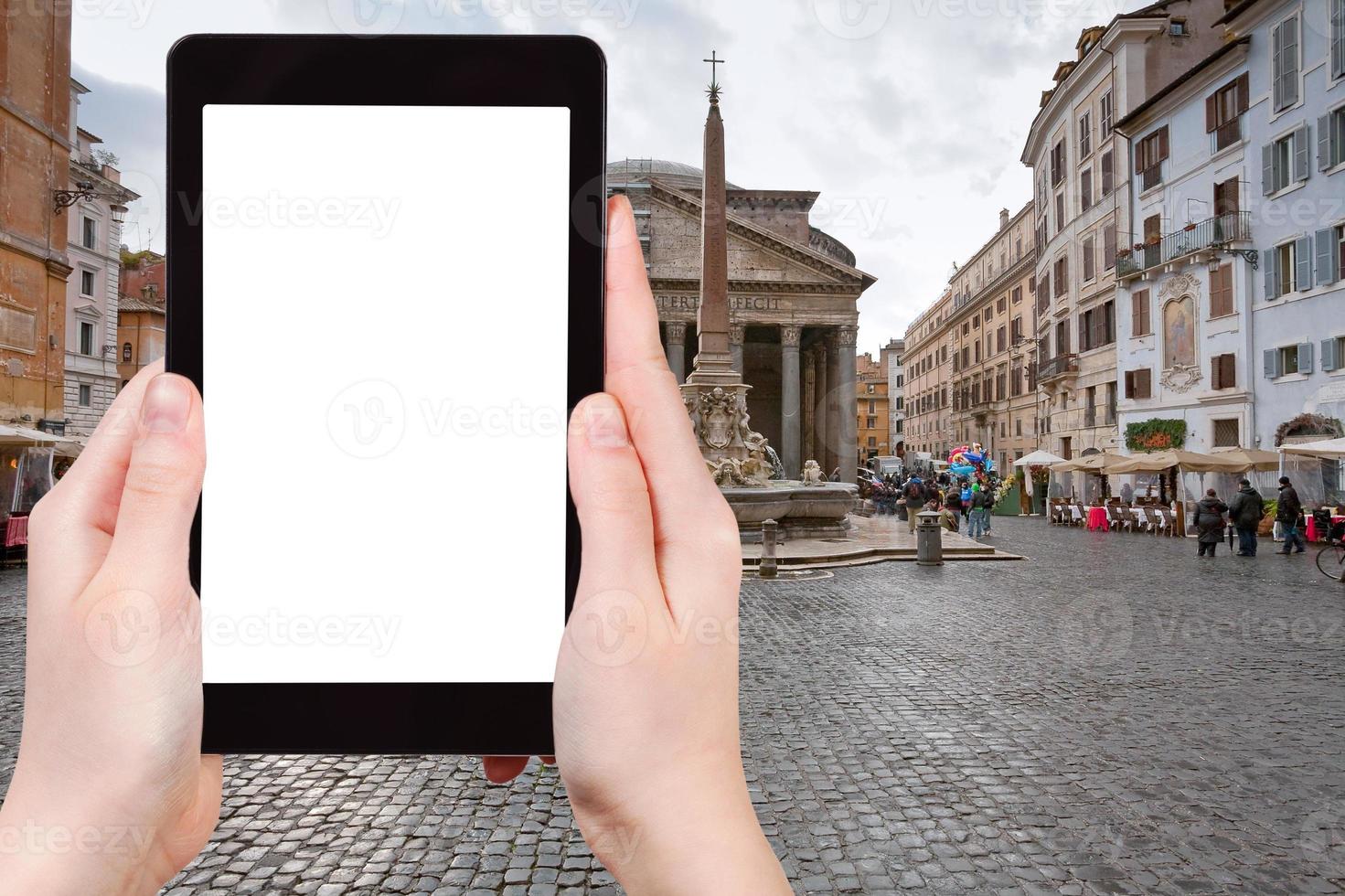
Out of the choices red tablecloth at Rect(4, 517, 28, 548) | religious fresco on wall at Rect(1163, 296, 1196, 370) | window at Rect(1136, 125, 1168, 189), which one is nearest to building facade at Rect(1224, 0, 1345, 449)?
religious fresco on wall at Rect(1163, 296, 1196, 370)

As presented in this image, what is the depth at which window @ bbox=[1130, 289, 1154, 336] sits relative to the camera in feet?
104

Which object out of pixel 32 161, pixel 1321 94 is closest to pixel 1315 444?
pixel 1321 94

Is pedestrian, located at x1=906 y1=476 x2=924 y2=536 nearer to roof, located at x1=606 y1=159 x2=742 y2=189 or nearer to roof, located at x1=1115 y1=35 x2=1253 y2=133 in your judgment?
roof, located at x1=1115 y1=35 x2=1253 y2=133

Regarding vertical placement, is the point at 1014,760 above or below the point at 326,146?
below

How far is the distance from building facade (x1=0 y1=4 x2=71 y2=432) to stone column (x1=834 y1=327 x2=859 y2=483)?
3628cm

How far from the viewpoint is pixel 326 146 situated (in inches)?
43.5

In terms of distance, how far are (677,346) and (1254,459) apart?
27169 millimetres

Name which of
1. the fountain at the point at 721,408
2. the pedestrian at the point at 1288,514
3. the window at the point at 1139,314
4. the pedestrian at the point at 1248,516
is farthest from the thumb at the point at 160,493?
the window at the point at 1139,314

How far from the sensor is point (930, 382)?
76.9 metres

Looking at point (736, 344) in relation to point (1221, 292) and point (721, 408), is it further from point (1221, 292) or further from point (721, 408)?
point (721, 408)

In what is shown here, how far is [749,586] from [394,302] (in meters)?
12.5

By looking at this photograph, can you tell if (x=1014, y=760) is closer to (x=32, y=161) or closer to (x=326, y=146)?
(x=326, y=146)

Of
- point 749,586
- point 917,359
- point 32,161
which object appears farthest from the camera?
point 917,359

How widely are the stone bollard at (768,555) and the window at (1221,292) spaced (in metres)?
21.3
